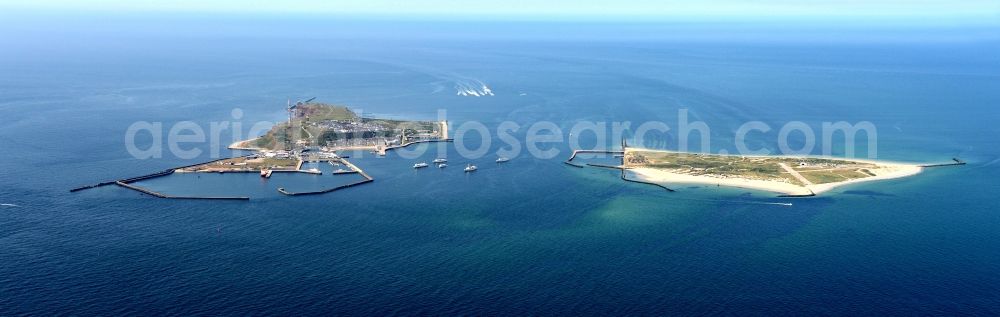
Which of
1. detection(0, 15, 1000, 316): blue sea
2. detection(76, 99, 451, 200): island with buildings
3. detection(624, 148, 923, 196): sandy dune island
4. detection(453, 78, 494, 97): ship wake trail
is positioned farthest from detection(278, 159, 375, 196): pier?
detection(453, 78, 494, 97): ship wake trail

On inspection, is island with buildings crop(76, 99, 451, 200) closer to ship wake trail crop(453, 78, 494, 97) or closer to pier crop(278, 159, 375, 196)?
pier crop(278, 159, 375, 196)

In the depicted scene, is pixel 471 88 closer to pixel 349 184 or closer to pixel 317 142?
pixel 317 142

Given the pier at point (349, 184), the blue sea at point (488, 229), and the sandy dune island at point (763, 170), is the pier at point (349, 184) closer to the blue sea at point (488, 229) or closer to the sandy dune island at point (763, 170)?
the blue sea at point (488, 229)

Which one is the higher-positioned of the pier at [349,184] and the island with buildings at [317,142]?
the island with buildings at [317,142]

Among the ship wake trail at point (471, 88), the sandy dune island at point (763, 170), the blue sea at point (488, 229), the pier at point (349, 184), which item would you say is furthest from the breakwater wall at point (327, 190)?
the ship wake trail at point (471, 88)

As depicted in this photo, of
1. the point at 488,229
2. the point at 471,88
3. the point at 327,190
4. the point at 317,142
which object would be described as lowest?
the point at 488,229

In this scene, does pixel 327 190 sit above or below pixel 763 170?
below

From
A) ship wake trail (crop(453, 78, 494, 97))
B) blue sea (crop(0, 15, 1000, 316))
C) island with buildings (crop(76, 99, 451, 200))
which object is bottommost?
blue sea (crop(0, 15, 1000, 316))

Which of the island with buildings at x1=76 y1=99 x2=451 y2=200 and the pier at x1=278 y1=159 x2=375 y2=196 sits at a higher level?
the island with buildings at x1=76 y1=99 x2=451 y2=200

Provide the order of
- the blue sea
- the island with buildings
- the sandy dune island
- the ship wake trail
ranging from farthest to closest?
1. the ship wake trail
2. the island with buildings
3. the sandy dune island
4. the blue sea

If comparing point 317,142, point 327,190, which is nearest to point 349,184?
point 327,190

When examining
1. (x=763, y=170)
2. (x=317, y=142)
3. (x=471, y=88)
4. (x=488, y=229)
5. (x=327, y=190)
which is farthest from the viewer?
(x=471, y=88)

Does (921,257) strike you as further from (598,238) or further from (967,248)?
(598,238)
